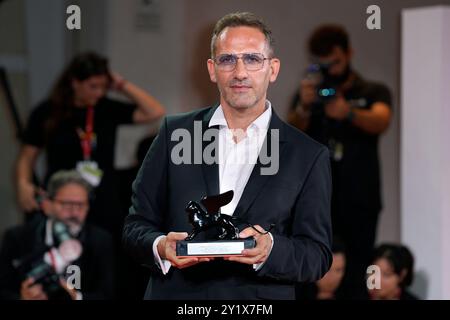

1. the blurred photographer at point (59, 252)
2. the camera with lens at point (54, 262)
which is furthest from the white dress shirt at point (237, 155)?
the camera with lens at point (54, 262)

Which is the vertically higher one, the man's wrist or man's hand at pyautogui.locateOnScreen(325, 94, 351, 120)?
man's hand at pyautogui.locateOnScreen(325, 94, 351, 120)

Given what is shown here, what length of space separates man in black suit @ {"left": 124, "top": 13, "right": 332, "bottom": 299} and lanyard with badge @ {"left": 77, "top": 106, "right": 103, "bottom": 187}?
0.93m

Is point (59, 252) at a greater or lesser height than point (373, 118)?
lesser

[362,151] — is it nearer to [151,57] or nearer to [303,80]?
[303,80]

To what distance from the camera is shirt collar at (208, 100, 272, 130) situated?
4.67 ft

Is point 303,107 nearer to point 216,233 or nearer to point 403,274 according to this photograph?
point 216,233

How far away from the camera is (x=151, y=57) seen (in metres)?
3.01

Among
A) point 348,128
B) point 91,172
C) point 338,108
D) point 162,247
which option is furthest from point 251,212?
point 91,172

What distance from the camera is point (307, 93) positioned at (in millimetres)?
1995

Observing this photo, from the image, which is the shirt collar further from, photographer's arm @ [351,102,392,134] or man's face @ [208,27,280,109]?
photographer's arm @ [351,102,392,134]

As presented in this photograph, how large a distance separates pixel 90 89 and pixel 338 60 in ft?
2.14

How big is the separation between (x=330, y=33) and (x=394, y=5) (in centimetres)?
40

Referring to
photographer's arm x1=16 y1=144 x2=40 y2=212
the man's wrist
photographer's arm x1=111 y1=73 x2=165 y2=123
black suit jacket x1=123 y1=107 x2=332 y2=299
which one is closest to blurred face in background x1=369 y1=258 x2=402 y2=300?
photographer's arm x1=111 y1=73 x2=165 y2=123

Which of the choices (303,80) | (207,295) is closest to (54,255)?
(303,80)
